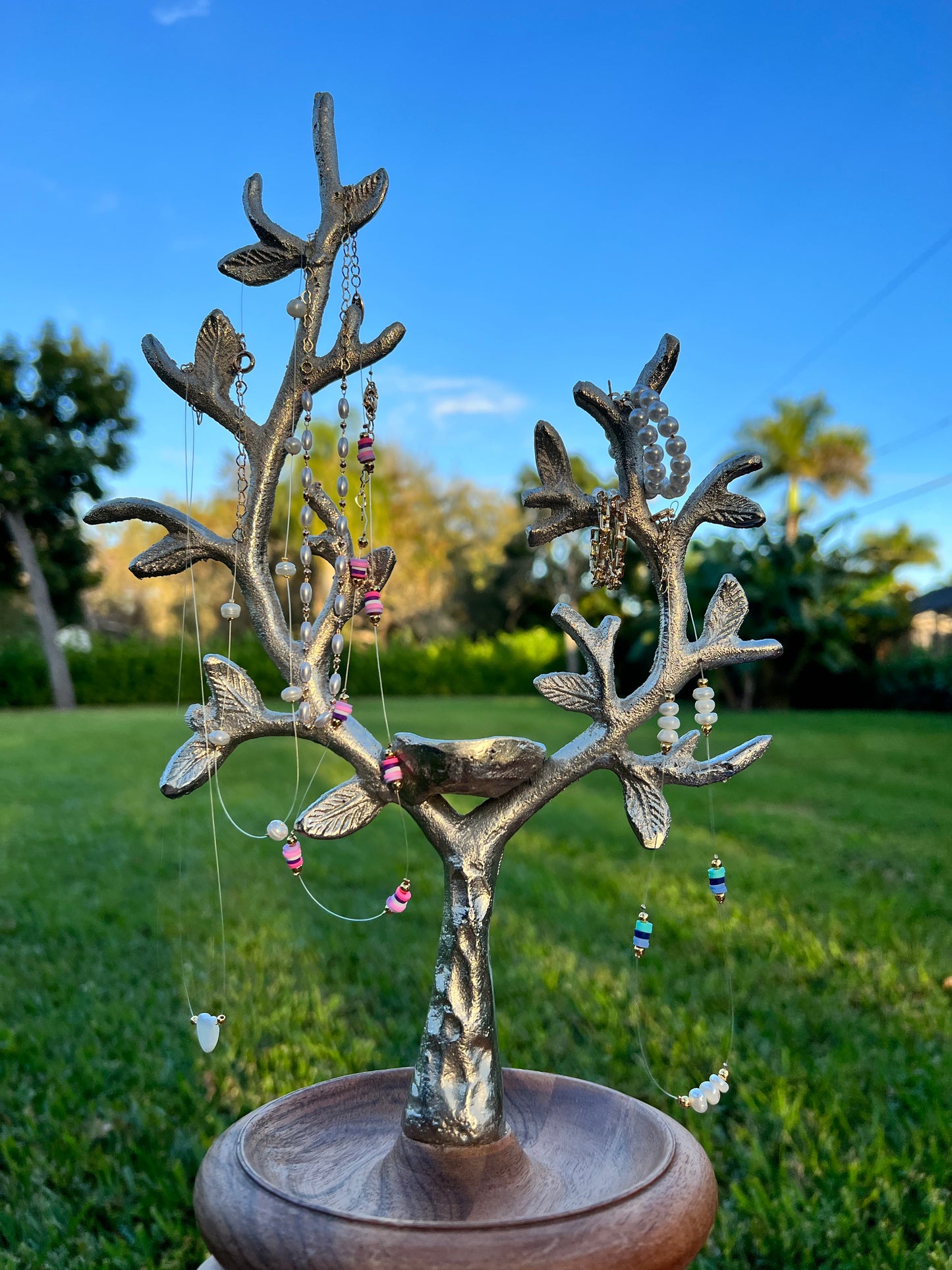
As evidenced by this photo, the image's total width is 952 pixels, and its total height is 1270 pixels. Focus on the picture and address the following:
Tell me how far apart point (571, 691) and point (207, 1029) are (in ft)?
2.47

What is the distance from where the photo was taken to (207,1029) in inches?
59.4

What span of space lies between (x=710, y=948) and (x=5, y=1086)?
8.88 ft

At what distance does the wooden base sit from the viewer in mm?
1106

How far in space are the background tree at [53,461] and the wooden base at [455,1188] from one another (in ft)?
54.8

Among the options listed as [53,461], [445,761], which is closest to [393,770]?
[445,761]

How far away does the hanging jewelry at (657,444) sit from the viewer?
1.47 m

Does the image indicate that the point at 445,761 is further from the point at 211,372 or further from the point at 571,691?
the point at 211,372

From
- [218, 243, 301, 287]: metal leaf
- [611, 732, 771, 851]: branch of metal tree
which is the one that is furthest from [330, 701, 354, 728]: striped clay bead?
[218, 243, 301, 287]: metal leaf

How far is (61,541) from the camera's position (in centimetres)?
1784

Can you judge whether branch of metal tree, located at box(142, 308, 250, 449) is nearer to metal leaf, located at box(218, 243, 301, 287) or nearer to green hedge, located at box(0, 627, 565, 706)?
metal leaf, located at box(218, 243, 301, 287)

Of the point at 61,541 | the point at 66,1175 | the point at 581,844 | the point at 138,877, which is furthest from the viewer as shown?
the point at 61,541

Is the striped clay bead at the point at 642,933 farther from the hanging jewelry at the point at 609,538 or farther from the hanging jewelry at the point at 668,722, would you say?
the hanging jewelry at the point at 609,538

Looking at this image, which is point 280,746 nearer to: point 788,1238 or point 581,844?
point 581,844

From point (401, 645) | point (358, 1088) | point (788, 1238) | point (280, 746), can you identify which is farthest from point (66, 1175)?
point (401, 645)
